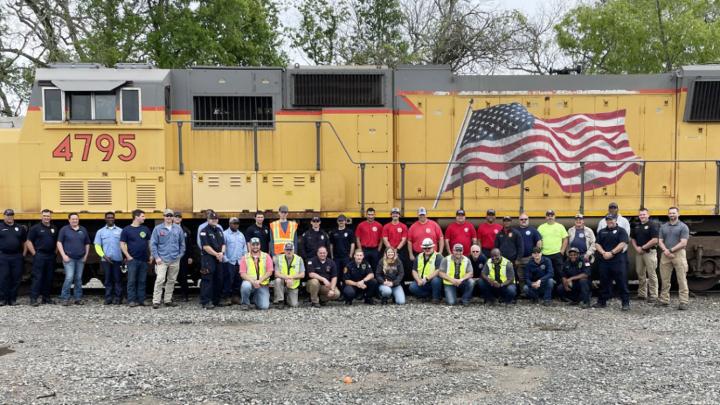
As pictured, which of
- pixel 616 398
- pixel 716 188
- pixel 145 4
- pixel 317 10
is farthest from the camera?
pixel 317 10

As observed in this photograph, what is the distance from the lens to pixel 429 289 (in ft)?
37.2

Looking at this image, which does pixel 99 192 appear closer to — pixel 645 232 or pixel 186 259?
pixel 186 259

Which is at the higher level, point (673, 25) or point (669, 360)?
point (673, 25)

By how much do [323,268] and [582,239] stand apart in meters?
4.39

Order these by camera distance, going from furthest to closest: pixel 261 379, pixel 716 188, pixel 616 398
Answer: pixel 716 188 < pixel 261 379 < pixel 616 398

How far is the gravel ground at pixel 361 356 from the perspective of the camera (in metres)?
6.02

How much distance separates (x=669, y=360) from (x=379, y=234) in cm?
543

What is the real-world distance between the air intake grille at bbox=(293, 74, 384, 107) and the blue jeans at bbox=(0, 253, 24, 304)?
5354 mm

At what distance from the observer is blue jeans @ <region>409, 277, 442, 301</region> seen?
11109 mm

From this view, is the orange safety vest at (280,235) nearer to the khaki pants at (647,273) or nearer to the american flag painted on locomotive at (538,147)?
the american flag painted on locomotive at (538,147)

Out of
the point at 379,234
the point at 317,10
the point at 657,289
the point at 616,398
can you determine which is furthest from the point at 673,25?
the point at 616,398

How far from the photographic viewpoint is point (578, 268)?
10.9m

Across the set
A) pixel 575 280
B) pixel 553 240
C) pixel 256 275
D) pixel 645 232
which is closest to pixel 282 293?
pixel 256 275

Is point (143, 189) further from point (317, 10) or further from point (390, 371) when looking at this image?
point (317, 10)
